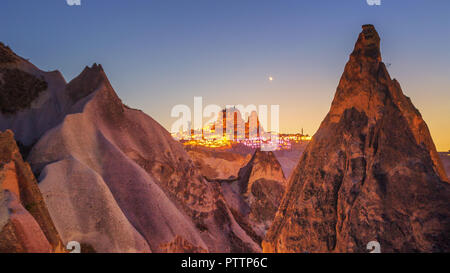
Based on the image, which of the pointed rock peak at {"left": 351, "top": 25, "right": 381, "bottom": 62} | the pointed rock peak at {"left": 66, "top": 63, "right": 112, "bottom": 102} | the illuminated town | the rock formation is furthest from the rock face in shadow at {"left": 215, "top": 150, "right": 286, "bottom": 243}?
the illuminated town

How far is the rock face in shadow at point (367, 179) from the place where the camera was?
6.91m

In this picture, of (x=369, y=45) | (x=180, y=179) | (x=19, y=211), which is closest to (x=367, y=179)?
(x=369, y=45)

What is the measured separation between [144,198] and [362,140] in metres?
10.8

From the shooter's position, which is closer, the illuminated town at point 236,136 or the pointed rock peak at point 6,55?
the pointed rock peak at point 6,55

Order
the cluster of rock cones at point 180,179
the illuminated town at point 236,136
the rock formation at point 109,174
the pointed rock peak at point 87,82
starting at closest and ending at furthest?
the cluster of rock cones at point 180,179 < the rock formation at point 109,174 < the pointed rock peak at point 87,82 < the illuminated town at point 236,136

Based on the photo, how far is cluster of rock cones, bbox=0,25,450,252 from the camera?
7.27 metres

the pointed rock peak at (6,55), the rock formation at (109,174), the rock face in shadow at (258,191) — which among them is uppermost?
the pointed rock peak at (6,55)

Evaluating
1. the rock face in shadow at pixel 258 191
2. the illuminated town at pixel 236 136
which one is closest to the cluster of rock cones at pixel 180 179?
the rock face in shadow at pixel 258 191

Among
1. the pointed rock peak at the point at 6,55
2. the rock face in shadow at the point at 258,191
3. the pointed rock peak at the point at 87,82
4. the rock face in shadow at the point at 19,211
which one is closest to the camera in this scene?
the rock face in shadow at the point at 19,211

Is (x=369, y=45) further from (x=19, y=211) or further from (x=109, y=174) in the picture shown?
(x=109, y=174)

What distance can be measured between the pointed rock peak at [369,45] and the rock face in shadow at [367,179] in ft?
0.09

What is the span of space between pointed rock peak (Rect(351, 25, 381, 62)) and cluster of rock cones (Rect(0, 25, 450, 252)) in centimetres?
3

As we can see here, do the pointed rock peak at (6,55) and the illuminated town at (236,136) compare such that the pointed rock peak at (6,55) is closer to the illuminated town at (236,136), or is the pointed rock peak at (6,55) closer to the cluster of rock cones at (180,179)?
the cluster of rock cones at (180,179)
